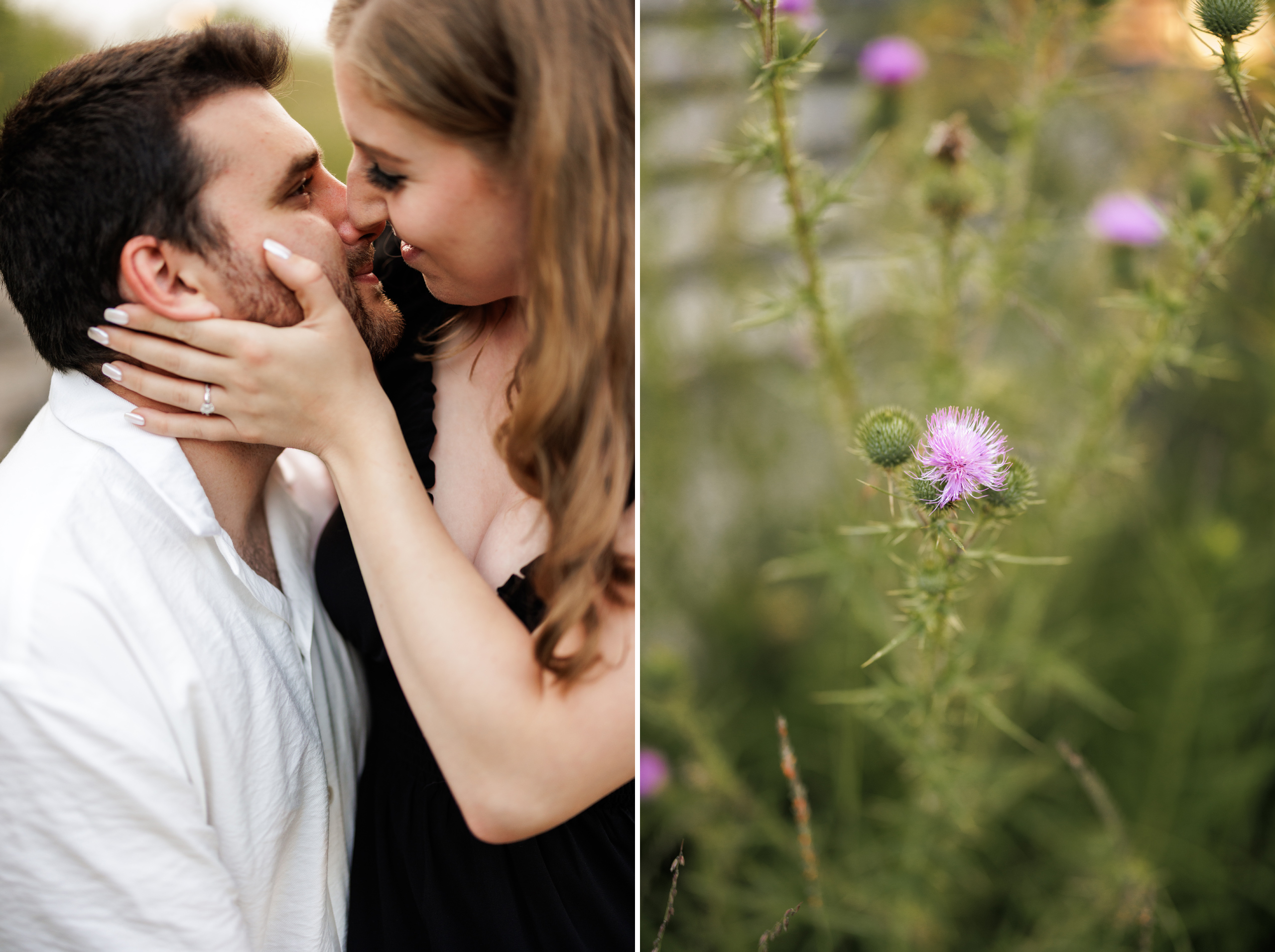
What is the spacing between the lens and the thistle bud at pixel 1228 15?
2.64 feet

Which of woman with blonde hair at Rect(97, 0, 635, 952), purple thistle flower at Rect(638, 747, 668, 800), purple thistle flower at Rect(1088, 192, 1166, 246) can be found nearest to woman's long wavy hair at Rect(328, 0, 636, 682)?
woman with blonde hair at Rect(97, 0, 635, 952)

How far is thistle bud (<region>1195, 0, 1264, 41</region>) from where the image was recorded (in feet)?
2.64

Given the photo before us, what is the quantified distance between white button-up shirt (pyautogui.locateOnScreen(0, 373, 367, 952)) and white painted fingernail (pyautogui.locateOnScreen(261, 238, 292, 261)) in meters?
0.22

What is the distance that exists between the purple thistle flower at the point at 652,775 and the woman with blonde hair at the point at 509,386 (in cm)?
70

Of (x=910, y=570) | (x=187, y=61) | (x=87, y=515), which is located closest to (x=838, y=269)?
(x=910, y=570)

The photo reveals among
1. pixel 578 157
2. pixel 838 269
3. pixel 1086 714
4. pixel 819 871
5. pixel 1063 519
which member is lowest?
pixel 1086 714

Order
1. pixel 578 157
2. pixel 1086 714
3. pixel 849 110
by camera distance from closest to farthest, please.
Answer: pixel 578 157 < pixel 1086 714 < pixel 849 110

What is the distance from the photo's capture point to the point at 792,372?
2002 millimetres

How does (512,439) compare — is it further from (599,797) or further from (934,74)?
(934,74)

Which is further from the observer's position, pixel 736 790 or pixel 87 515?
pixel 736 790

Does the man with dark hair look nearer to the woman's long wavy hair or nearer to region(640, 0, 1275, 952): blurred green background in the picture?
the woman's long wavy hair

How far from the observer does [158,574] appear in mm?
790

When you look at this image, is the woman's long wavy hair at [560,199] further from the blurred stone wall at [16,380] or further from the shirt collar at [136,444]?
the blurred stone wall at [16,380]

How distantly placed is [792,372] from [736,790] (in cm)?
100
